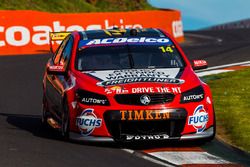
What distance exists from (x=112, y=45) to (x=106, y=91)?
1651 millimetres

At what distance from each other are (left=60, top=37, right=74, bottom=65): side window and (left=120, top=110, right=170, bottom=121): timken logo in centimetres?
190

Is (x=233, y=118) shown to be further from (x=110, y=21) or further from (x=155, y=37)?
(x=110, y=21)

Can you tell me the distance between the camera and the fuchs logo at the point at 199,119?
973 cm

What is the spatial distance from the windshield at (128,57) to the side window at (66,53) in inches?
8.9

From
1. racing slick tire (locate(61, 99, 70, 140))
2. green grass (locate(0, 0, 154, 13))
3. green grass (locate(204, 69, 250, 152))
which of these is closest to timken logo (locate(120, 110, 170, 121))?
racing slick tire (locate(61, 99, 70, 140))

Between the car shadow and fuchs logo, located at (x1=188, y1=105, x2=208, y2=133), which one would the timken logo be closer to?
fuchs logo, located at (x1=188, y1=105, x2=208, y2=133)

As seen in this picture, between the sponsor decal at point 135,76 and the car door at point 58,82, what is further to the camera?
the car door at point 58,82

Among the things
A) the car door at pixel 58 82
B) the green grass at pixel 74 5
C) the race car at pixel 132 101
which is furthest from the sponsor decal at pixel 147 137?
the green grass at pixel 74 5

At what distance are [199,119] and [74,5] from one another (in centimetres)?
3723

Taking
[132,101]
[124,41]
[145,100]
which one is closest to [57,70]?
[124,41]

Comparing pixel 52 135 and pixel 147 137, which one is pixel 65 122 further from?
pixel 147 137

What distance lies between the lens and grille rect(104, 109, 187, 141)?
9.62 meters

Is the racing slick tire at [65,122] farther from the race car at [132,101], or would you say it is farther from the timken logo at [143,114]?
the timken logo at [143,114]

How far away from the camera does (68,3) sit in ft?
151
